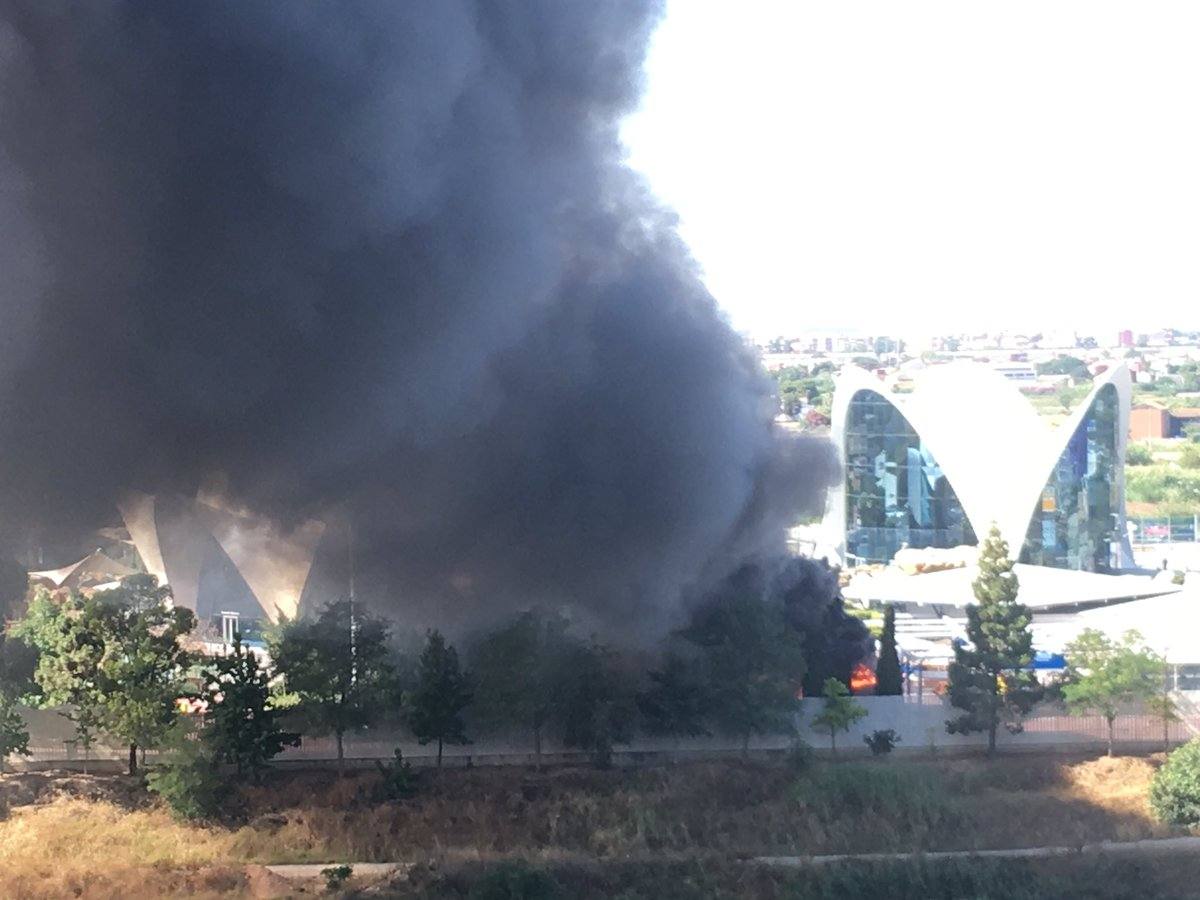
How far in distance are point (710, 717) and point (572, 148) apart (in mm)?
8897

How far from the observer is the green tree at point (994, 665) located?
23.7 m

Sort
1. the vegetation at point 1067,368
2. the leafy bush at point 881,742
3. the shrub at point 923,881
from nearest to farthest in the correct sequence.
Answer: the shrub at point 923,881 → the leafy bush at point 881,742 → the vegetation at point 1067,368

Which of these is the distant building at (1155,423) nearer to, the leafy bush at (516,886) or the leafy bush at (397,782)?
the leafy bush at (397,782)

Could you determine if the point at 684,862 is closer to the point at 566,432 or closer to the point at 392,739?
the point at 392,739

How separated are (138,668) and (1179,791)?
13.3 m

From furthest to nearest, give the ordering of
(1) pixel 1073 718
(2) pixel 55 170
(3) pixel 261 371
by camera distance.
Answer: (1) pixel 1073 718, (3) pixel 261 371, (2) pixel 55 170

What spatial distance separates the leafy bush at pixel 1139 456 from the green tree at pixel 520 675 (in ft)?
239

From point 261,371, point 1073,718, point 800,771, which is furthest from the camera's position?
point 1073,718

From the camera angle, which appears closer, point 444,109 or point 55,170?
point 55,170

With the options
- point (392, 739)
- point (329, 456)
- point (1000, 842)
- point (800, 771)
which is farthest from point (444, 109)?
point (1000, 842)

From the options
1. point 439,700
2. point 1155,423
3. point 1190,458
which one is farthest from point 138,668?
point 1155,423

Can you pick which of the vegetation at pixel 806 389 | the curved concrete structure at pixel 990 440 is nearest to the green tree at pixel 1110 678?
the curved concrete structure at pixel 990 440

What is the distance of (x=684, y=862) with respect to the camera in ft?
61.9

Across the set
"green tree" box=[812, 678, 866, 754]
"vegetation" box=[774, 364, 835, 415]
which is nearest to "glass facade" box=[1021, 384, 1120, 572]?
"green tree" box=[812, 678, 866, 754]
